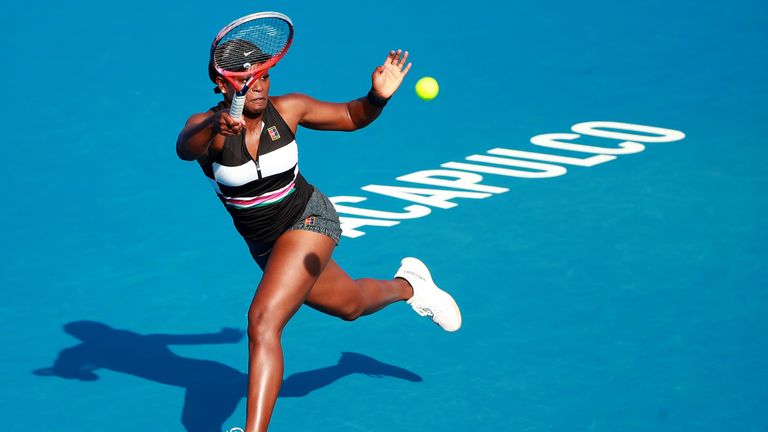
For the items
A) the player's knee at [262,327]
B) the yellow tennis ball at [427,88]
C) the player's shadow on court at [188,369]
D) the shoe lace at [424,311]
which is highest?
the yellow tennis ball at [427,88]

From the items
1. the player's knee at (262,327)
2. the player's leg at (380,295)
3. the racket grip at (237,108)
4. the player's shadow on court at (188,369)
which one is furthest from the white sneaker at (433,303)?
the racket grip at (237,108)

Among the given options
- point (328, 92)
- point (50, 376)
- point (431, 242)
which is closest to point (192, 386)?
point (50, 376)

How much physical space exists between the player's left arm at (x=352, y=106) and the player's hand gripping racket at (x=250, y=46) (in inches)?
15.1

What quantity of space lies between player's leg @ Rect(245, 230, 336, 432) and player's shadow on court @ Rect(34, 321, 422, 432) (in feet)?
3.78

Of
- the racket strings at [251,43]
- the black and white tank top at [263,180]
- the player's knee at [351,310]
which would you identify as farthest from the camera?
the player's knee at [351,310]

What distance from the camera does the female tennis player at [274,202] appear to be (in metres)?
5.68

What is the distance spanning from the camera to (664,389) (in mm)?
6793

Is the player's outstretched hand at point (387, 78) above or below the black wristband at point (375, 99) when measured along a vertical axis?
above

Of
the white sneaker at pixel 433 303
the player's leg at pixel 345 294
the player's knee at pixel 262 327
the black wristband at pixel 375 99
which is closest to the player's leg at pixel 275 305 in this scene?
the player's knee at pixel 262 327

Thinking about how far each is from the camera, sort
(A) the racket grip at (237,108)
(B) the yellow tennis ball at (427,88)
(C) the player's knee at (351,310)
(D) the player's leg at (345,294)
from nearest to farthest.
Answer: (A) the racket grip at (237,108) → (D) the player's leg at (345,294) → (C) the player's knee at (351,310) → (B) the yellow tennis ball at (427,88)

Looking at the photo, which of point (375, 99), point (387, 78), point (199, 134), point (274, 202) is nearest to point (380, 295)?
point (274, 202)

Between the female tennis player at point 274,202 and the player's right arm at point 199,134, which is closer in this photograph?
the player's right arm at point 199,134

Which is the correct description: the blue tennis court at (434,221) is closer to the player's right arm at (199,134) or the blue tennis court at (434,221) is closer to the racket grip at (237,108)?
the player's right arm at (199,134)

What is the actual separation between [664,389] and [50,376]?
Answer: 386cm
